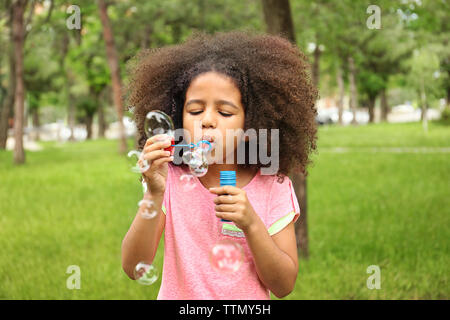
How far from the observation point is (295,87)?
83.3 inches

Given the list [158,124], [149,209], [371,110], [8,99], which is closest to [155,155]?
[149,209]

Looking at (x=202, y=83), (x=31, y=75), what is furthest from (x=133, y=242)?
(x=31, y=75)

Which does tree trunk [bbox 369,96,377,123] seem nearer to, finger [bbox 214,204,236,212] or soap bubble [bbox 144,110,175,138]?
soap bubble [bbox 144,110,175,138]

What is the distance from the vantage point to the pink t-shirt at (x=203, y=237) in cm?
180

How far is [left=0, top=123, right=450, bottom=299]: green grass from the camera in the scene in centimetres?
428

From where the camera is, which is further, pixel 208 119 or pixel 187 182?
pixel 187 182

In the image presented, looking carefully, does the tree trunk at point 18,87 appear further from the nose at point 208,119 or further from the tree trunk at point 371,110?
the tree trunk at point 371,110

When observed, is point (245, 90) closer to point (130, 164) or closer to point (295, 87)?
point (295, 87)

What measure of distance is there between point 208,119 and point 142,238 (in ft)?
1.55

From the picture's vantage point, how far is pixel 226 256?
5.59 feet

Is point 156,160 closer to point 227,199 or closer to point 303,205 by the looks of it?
point 227,199

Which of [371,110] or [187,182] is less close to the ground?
[371,110]
